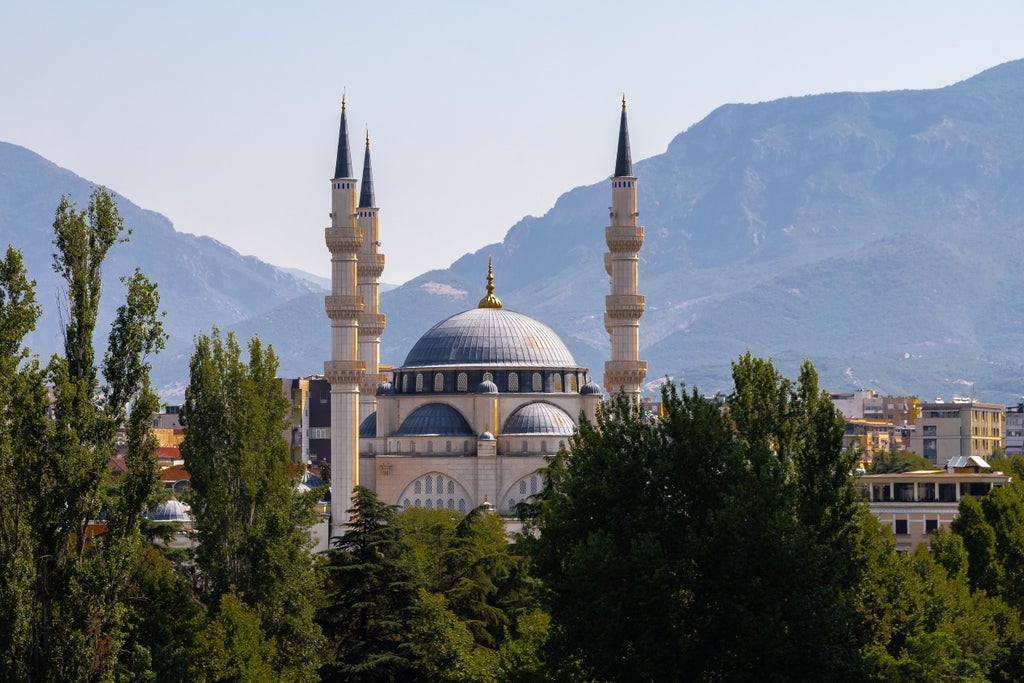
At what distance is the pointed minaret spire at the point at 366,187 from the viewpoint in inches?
4173

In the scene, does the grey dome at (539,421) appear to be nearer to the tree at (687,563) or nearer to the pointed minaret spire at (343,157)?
the pointed minaret spire at (343,157)

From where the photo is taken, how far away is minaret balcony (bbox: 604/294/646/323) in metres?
91.1

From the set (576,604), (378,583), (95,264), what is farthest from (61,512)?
(378,583)

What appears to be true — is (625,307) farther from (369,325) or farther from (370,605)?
(370,605)

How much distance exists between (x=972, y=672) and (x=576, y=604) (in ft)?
37.5

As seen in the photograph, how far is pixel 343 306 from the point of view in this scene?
88.9 m

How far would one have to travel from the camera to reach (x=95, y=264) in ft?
127

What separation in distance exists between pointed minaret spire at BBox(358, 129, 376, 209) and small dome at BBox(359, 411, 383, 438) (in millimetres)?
11211

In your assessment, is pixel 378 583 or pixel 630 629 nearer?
pixel 630 629

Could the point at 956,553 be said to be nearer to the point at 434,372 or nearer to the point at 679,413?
the point at 679,413

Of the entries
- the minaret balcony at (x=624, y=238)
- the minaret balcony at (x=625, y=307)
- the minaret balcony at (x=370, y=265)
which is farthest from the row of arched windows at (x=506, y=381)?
the minaret balcony at (x=624, y=238)

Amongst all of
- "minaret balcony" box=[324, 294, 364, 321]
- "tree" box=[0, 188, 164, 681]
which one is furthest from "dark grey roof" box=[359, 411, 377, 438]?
"tree" box=[0, 188, 164, 681]

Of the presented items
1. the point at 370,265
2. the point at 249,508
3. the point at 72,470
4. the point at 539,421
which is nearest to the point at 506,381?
the point at 539,421

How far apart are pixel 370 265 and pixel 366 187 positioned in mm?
5435
